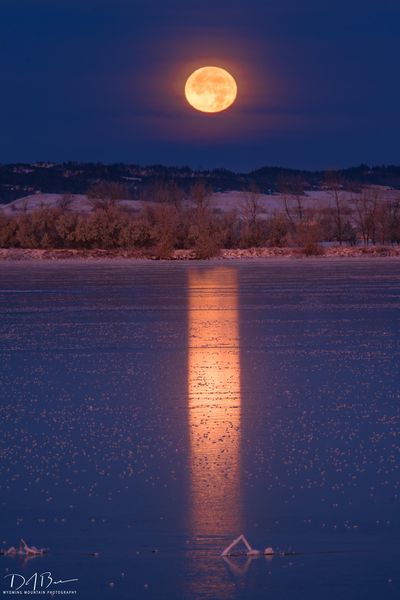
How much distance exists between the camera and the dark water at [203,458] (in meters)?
5.28

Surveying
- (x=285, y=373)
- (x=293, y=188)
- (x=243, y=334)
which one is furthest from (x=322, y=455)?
(x=293, y=188)

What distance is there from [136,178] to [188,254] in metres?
108

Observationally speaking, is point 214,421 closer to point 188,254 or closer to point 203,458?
point 203,458

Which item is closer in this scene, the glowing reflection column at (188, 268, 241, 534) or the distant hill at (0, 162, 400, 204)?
the glowing reflection column at (188, 268, 241, 534)

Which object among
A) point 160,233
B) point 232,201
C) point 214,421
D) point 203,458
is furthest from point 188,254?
point 232,201

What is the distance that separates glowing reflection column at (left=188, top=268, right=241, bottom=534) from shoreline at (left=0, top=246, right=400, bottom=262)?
2926cm

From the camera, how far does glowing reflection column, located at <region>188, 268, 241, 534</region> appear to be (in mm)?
6137

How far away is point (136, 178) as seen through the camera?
154 meters

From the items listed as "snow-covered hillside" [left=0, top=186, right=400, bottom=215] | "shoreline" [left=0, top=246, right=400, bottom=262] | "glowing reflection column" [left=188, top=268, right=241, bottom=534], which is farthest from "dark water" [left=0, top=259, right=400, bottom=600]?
"snow-covered hillside" [left=0, top=186, right=400, bottom=215]

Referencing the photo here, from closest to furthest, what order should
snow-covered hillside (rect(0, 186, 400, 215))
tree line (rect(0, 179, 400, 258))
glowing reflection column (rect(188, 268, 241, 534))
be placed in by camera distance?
glowing reflection column (rect(188, 268, 241, 534))
tree line (rect(0, 179, 400, 258))
snow-covered hillside (rect(0, 186, 400, 215))

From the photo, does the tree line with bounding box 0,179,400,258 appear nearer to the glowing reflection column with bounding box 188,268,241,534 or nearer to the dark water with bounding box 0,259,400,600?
the glowing reflection column with bounding box 188,268,241,534

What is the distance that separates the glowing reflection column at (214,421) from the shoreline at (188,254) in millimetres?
29259

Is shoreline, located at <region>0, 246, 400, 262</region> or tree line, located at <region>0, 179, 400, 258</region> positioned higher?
tree line, located at <region>0, 179, 400, 258</region>

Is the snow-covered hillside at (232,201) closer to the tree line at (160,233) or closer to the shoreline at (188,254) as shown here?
the tree line at (160,233)
